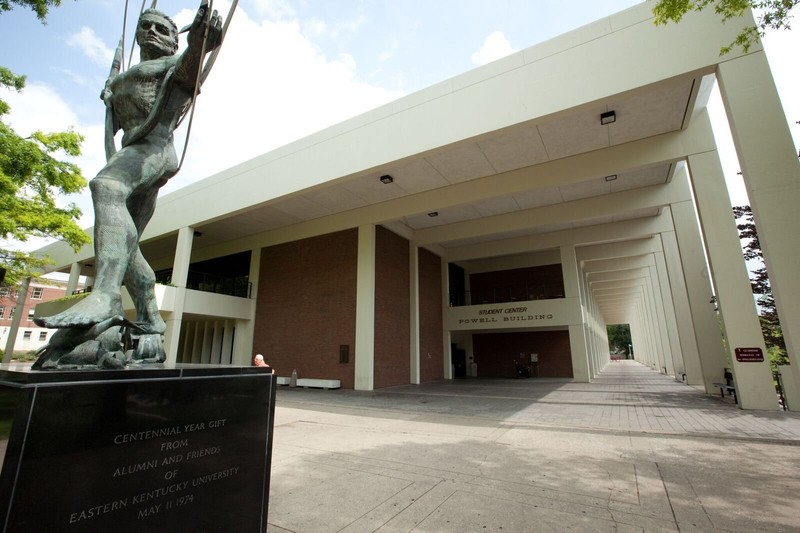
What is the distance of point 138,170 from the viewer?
321 centimetres

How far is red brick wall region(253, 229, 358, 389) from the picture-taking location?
15758 mm

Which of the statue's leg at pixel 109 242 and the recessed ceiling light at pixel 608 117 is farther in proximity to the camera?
the recessed ceiling light at pixel 608 117

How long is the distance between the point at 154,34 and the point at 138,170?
1.44m

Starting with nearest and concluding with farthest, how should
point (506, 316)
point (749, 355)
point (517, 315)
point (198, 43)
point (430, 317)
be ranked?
point (198, 43) → point (749, 355) → point (517, 315) → point (506, 316) → point (430, 317)

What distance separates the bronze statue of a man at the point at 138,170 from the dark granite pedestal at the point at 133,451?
0.59 metres

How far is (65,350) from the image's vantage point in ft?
8.18

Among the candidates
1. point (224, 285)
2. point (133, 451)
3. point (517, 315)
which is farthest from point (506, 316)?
point (133, 451)

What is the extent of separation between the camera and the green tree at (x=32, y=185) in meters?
12.2

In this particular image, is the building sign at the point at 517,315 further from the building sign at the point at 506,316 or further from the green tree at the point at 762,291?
the green tree at the point at 762,291

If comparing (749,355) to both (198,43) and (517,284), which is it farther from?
(517,284)

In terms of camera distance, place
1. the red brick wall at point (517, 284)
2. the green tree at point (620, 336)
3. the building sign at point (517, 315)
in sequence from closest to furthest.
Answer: the building sign at point (517, 315), the red brick wall at point (517, 284), the green tree at point (620, 336)

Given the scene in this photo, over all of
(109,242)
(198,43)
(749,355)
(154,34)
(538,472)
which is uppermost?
(154,34)

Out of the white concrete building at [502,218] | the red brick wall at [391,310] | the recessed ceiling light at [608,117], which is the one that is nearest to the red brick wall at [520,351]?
the white concrete building at [502,218]

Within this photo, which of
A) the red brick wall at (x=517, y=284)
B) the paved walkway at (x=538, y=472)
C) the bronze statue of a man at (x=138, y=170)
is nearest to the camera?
the bronze statue of a man at (x=138, y=170)
